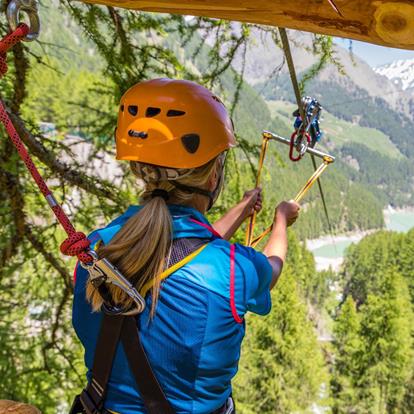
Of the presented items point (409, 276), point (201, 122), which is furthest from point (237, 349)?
point (409, 276)

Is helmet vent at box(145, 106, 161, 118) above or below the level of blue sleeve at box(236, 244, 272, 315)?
above

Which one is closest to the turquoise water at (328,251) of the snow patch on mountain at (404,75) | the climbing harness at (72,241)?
the snow patch on mountain at (404,75)

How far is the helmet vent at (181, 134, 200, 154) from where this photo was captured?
5.58 ft

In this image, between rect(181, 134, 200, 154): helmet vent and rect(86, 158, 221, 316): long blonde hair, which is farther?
rect(181, 134, 200, 154): helmet vent

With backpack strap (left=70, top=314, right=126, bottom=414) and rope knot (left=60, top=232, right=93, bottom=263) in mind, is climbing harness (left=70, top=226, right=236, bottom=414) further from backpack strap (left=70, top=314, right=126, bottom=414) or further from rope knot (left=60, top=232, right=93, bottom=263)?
rope knot (left=60, top=232, right=93, bottom=263)

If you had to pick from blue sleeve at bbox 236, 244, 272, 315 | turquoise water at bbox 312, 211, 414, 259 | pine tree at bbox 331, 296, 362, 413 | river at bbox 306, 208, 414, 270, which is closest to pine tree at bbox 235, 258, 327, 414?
pine tree at bbox 331, 296, 362, 413

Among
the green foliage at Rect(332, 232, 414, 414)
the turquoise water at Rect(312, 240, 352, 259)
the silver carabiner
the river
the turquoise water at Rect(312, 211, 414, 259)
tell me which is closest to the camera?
the silver carabiner

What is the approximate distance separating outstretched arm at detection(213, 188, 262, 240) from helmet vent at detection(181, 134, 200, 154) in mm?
630

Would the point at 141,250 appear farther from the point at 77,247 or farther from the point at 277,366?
the point at 277,366

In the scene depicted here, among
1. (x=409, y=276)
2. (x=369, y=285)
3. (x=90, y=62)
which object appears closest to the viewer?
(x=409, y=276)

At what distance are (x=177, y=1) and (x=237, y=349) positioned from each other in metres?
1.11

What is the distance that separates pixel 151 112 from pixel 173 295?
2.35ft

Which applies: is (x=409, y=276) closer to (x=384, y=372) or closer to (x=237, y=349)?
(x=384, y=372)

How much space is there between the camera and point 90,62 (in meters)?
110
